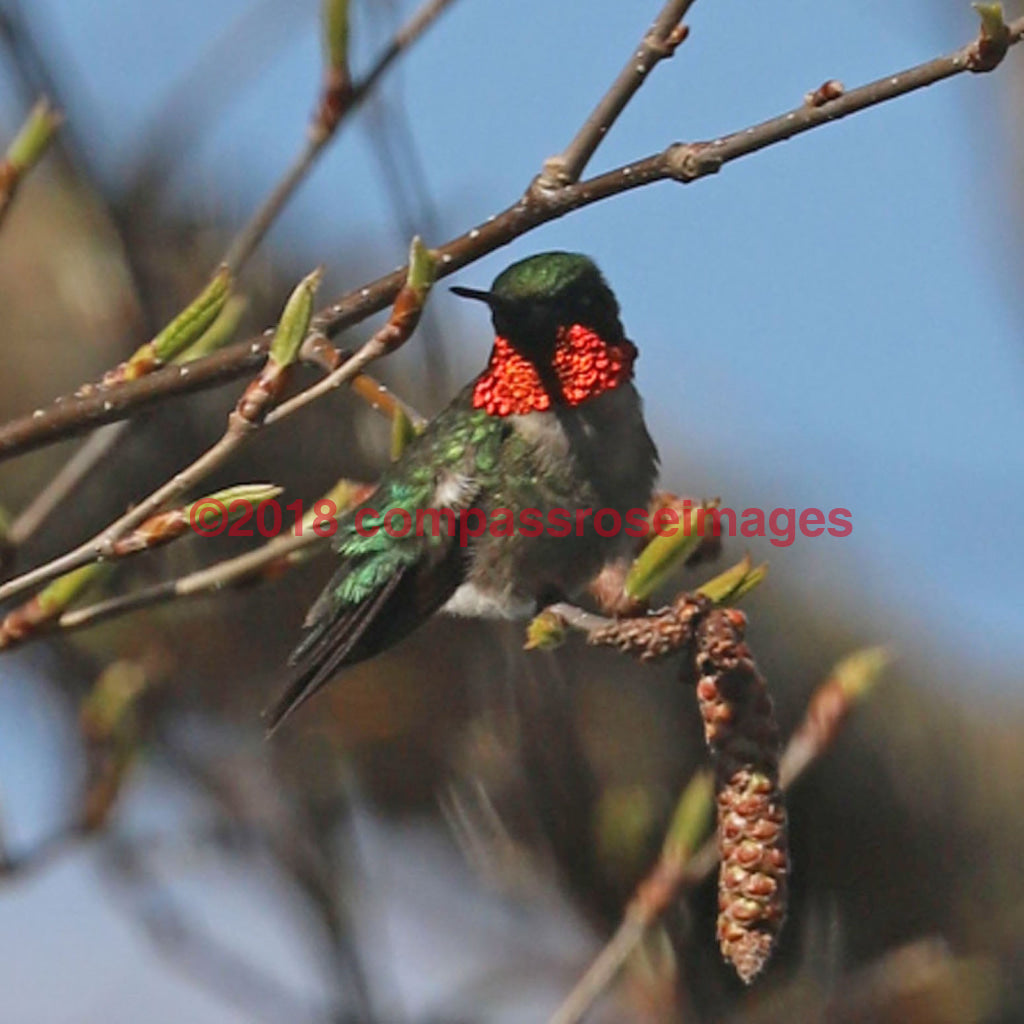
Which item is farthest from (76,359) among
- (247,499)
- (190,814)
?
(247,499)

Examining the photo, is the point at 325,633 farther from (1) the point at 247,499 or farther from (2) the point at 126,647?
(2) the point at 126,647

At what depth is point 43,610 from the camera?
7.19 feet

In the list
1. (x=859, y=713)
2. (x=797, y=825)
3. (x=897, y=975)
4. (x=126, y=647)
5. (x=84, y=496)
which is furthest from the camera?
(x=859, y=713)

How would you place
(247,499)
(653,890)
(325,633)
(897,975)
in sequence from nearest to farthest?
1. (247,499)
2. (653,890)
3. (325,633)
4. (897,975)

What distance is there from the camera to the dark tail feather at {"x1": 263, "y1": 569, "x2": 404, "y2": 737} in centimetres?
254

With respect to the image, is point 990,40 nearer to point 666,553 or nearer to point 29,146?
point 666,553

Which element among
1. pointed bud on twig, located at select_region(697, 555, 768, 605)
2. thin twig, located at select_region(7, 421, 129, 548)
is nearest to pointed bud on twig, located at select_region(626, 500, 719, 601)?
pointed bud on twig, located at select_region(697, 555, 768, 605)

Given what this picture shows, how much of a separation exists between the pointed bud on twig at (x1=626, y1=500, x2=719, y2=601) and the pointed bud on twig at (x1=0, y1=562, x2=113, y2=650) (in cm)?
62

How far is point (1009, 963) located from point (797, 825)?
0.73 metres

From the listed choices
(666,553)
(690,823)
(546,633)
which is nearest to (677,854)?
(690,823)

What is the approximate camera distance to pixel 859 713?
551cm

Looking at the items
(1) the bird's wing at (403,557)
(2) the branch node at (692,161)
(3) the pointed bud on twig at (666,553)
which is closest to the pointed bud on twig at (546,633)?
(3) the pointed bud on twig at (666,553)

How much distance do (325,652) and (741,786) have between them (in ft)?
2.65

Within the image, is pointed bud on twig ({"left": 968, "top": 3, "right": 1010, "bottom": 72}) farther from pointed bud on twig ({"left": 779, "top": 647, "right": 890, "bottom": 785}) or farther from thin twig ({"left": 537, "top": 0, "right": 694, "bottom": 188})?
pointed bud on twig ({"left": 779, "top": 647, "right": 890, "bottom": 785})
